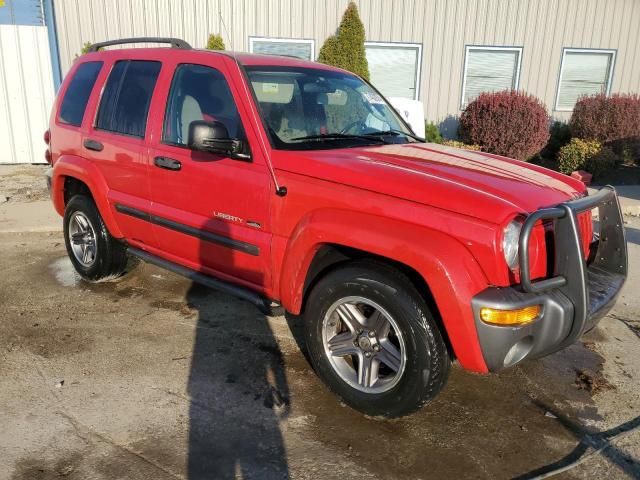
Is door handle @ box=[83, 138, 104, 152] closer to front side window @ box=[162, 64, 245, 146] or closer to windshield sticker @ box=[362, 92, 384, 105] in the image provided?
front side window @ box=[162, 64, 245, 146]

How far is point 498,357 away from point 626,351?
1979mm

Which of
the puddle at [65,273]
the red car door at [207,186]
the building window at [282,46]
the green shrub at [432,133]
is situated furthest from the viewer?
the green shrub at [432,133]

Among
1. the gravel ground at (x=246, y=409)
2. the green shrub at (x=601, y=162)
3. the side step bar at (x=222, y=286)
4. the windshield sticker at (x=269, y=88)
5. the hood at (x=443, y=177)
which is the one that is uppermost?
the windshield sticker at (x=269, y=88)

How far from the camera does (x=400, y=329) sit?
2.82 m

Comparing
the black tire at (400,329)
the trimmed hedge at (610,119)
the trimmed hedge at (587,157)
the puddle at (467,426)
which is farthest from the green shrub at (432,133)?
the black tire at (400,329)

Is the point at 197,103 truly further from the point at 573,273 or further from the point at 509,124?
the point at 509,124

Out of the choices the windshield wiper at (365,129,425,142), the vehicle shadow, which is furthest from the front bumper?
the windshield wiper at (365,129,425,142)

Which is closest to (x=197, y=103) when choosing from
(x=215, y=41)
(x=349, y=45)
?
(x=215, y=41)

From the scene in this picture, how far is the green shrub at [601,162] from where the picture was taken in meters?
10.0

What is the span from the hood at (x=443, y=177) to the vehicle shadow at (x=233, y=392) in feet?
3.01

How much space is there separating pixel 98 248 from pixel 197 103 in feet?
5.99

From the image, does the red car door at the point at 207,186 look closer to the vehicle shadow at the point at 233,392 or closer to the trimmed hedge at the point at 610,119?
the vehicle shadow at the point at 233,392

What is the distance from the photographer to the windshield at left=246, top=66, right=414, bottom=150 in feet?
11.4

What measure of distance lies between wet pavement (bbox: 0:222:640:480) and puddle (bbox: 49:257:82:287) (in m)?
0.60
